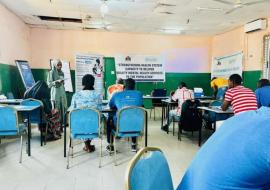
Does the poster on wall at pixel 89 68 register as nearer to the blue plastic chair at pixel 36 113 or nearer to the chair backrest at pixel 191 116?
the blue plastic chair at pixel 36 113

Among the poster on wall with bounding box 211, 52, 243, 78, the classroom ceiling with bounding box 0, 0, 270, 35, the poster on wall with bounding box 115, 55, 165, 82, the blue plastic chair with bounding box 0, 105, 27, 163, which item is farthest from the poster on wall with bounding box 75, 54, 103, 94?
the blue plastic chair with bounding box 0, 105, 27, 163

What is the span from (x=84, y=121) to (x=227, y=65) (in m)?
7.00

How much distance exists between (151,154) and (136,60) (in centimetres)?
915

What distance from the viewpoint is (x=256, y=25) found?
764 centimetres

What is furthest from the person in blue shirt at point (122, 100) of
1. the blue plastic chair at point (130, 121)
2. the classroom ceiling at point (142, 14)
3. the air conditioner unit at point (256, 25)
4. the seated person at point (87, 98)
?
the air conditioner unit at point (256, 25)

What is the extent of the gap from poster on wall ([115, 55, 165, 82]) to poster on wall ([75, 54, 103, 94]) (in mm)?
692

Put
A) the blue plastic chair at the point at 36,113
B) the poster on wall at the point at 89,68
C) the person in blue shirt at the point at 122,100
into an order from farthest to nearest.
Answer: the poster on wall at the point at 89,68, the blue plastic chair at the point at 36,113, the person in blue shirt at the point at 122,100

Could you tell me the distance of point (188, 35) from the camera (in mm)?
10500

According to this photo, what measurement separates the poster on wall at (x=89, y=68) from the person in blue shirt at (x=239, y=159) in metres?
8.48

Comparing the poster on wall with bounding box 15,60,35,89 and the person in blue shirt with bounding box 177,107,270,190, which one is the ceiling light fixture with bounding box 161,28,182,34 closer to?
the poster on wall with bounding box 15,60,35,89

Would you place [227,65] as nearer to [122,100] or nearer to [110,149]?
[122,100]

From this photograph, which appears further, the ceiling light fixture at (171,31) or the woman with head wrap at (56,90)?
the ceiling light fixture at (171,31)

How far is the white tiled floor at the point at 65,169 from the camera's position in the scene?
3.14 meters

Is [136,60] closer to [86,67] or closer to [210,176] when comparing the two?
[86,67]
